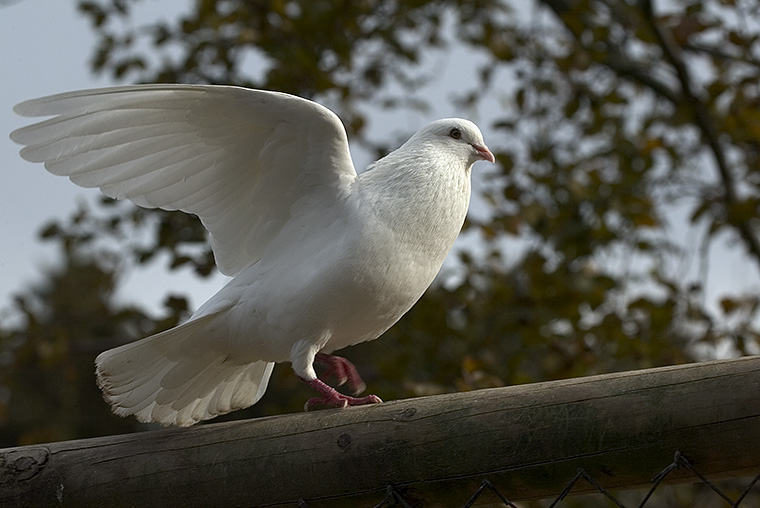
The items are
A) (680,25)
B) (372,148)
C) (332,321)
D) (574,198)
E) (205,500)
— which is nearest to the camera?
(205,500)

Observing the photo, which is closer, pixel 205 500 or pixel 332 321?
pixel 205 500

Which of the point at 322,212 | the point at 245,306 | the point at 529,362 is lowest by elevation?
the point at 529,362

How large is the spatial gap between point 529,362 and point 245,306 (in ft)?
8.19

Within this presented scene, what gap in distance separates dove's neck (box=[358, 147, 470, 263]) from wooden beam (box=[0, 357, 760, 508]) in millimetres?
690

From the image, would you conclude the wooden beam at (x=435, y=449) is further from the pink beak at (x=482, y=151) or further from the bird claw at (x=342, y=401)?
the pink beak at (x=482, y=151)

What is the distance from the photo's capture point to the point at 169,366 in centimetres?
236

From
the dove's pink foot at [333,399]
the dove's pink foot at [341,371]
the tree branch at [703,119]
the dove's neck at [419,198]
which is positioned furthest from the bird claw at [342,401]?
the tree branch at [703,119]

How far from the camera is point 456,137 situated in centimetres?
255

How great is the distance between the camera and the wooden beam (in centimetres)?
140

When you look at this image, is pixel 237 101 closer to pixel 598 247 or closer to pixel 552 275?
pixel 552 275

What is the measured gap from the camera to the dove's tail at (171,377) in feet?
7.35

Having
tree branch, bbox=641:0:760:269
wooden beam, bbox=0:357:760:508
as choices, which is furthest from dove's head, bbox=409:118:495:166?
tree branch, bbox=641:0:760:269

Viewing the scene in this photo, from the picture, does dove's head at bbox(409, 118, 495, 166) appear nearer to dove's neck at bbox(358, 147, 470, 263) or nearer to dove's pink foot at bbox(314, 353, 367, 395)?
dove's neck at bbox(358, 147, 470, 263)

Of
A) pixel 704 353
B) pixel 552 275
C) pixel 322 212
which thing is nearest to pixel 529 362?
pixel 552 275
